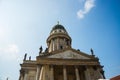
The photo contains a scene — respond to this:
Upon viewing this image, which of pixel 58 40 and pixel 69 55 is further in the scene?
pixel 58 40

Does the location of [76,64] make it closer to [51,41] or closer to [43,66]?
[43,66]

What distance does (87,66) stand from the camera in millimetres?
27172

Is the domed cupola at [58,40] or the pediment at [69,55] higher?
the domed cupola at [58,40]

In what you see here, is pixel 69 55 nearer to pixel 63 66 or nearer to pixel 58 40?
pixel 63 66

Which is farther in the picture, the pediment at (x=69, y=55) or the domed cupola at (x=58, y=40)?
the domed cupola at (x=58, y=40)

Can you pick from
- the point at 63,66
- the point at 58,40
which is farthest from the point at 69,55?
the point at 58,40

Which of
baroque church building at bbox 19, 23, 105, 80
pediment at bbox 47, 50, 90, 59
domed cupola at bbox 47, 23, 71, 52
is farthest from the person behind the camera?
domed cupola at bbox 47, 23, 71, 52

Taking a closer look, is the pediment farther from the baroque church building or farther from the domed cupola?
the domed cupola

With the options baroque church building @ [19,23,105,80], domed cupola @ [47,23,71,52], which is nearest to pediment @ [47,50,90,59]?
baroque church building @ [19,23,105,80]

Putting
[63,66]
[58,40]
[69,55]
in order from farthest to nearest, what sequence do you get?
[58,40]
[69,55]
[63,66]

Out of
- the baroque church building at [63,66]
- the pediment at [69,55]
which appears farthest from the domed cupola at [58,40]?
the pediment at [69,55]

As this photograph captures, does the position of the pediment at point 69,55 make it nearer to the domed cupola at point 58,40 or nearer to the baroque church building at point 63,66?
the baroque church building at point 63,66

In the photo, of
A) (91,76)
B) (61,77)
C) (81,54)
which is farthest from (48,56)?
(91,76)

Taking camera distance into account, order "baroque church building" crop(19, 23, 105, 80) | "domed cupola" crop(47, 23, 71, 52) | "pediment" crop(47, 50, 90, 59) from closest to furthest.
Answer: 1. "baroque church building" crop(19, 23, 105, 80)
2. "pediment" crop(47, 50, 90, 59)
3. "domed cupola" crop(47, 23, 71, 52)
